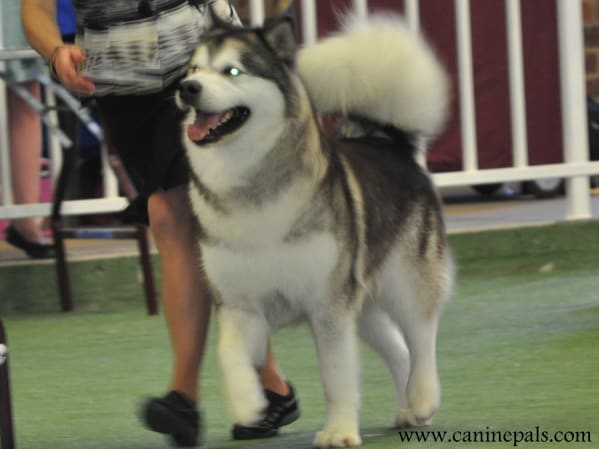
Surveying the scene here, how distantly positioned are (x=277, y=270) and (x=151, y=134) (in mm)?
560

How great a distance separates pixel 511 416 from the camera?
3549mm

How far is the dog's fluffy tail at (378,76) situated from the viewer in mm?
3424

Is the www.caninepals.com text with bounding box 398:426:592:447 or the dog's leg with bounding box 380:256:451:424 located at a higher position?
the dog's leg with bounding box 380:256:451:424

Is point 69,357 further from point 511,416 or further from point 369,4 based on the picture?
point 369,4

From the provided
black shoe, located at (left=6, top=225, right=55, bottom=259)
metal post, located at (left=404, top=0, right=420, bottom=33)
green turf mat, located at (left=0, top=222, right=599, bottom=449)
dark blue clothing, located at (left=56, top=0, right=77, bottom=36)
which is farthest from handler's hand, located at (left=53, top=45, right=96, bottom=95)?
metal post, located at (left=404, top=0, right=420, bottom=33)

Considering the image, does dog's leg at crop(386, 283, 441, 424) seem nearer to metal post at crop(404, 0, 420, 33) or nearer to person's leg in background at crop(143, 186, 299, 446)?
person's leg in background at crop(143, 186, 299, 446)

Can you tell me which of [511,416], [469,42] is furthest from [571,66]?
[511,416]

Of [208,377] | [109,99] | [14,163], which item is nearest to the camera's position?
[109,99]

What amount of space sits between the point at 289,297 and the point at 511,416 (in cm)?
72

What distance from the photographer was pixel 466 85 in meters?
6.43

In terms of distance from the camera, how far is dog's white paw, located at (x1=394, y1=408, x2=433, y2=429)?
11.4 ft

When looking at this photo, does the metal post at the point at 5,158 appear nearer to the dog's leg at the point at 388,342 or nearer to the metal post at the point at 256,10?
the metal post at the point at 256,10

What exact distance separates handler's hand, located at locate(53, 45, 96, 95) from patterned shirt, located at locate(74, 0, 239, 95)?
0.10 feet

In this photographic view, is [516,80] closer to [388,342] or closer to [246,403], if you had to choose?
[388,342]
